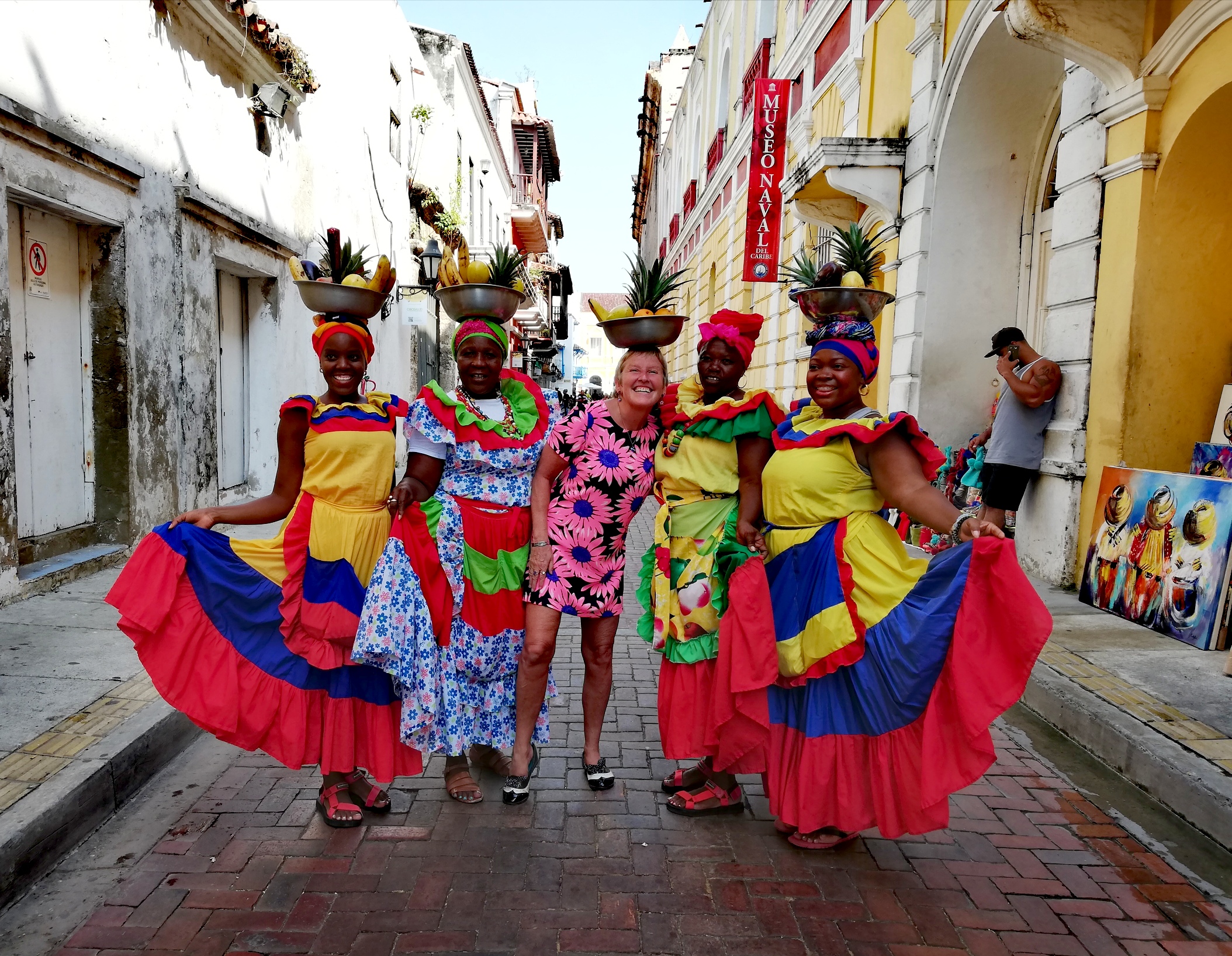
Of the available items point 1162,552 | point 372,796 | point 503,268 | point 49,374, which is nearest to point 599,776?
point 372,796

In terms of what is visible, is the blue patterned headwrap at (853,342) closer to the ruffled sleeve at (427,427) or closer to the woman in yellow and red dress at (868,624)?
the woman in yellow and red dress at (868,624)

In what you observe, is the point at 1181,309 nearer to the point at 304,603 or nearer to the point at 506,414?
the point at 506,414

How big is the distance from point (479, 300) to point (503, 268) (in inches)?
8.6

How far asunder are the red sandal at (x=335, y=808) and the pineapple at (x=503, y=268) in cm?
215

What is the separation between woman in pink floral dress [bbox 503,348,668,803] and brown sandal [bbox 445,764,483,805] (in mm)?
126

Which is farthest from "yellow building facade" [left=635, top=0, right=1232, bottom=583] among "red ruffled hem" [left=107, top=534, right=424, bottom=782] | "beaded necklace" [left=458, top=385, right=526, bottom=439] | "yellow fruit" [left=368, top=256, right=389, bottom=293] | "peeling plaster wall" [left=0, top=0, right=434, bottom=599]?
"peeling plaster wall" [left=0, top=0, right=434, bottom=599]

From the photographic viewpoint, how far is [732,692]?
3.04 metres

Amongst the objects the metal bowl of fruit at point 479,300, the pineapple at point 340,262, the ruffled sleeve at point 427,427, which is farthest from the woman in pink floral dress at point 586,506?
the pineapple at point 340,262

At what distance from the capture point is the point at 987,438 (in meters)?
7.27

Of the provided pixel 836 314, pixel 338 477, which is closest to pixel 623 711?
pixel 338 477

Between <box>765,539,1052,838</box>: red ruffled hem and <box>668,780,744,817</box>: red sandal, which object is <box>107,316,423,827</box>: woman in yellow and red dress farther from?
<box>765,539,1052,838</box>: red ruffled hem

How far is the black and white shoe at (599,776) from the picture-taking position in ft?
11.5

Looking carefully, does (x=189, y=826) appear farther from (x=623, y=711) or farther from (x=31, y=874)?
(x=623, y=711)

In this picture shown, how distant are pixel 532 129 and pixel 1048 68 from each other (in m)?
37.9
